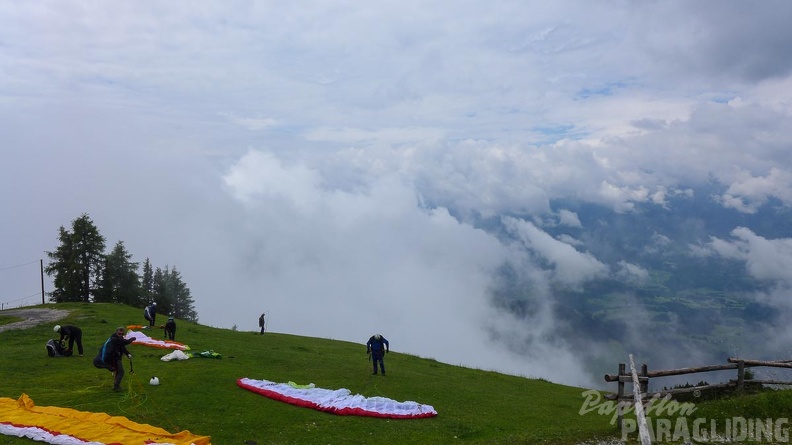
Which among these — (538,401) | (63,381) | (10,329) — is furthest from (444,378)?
(10,329)

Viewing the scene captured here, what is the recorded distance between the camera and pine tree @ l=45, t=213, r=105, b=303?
79.9 metres

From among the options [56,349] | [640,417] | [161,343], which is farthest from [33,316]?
[640,417]

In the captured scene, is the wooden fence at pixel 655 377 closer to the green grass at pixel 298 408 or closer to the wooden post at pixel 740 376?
the wooden post at pixel 740 376

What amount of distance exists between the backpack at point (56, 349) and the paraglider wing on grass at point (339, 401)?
44.0 feet

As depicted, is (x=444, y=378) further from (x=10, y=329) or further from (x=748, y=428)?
(x=10, y=329)

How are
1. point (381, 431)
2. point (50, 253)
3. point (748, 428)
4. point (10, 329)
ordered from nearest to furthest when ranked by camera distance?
point (748, 428)
point (381, 431)
point (10, 329)
point (50, 253)

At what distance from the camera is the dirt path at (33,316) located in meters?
43.9

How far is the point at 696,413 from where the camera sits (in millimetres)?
20250

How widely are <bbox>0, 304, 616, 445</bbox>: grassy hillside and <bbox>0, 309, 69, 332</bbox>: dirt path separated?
4.13 metres

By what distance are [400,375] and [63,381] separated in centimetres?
1881

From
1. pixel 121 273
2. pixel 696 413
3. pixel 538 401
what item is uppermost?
pixel 121 273

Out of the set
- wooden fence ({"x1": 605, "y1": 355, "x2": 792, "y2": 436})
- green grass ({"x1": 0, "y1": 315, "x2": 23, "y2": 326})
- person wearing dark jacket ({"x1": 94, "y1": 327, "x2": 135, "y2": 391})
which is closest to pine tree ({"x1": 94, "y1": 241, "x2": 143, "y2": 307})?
green grass ({"x1": 0, "y1": 315, "x2": 23, "y2": 326})

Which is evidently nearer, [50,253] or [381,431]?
[381,431]

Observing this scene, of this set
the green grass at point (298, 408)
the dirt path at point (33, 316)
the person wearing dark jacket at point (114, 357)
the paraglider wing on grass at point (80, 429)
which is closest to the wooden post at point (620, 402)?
the green grass at point (298, 408)
